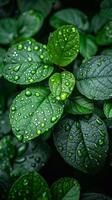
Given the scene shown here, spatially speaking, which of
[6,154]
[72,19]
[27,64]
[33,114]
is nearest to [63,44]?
[27,64]

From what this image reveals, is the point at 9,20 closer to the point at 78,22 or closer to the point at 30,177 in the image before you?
the point at 78,22

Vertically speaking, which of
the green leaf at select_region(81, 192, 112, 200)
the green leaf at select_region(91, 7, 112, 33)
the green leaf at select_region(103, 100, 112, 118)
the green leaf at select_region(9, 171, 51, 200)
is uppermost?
the green leaf at select_region(91, 7, 112, 33)

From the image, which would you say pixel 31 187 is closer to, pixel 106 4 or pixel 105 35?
pixel 105 35

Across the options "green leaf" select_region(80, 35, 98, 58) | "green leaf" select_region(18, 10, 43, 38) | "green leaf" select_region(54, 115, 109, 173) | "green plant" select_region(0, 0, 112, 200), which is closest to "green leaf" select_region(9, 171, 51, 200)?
"green plant" select_region(0, 0, 112, 200)

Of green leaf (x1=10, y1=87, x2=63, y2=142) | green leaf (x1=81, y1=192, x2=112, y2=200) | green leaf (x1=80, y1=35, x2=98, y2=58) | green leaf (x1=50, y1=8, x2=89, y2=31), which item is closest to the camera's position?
green leaf (x1=10, y1=87, x2=63, y2=142)

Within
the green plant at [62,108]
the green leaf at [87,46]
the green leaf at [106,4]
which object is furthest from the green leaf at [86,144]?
the green leaf at [106,4]

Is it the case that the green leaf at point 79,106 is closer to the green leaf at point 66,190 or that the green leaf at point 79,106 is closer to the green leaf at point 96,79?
the green leaf at point 96,79

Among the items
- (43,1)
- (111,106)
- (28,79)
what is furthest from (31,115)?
(43,1)

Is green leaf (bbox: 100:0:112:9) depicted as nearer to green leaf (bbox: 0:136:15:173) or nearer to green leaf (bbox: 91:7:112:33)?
green leaf (bbox: 91:7:112:33)

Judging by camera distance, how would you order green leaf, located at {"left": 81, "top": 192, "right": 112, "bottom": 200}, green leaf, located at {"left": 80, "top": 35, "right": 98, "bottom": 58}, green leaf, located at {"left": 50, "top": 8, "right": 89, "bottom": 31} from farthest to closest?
green leaf, located at {"left": 50, "top": 8, "right": 89, "bottom": 31} < green leaf, located at {"left": 80, "top": 35, "right": 98, "bottom": 58} < green leaf, located at {"left": 81, "top": 192, "right": 112, "bottom": 200}
